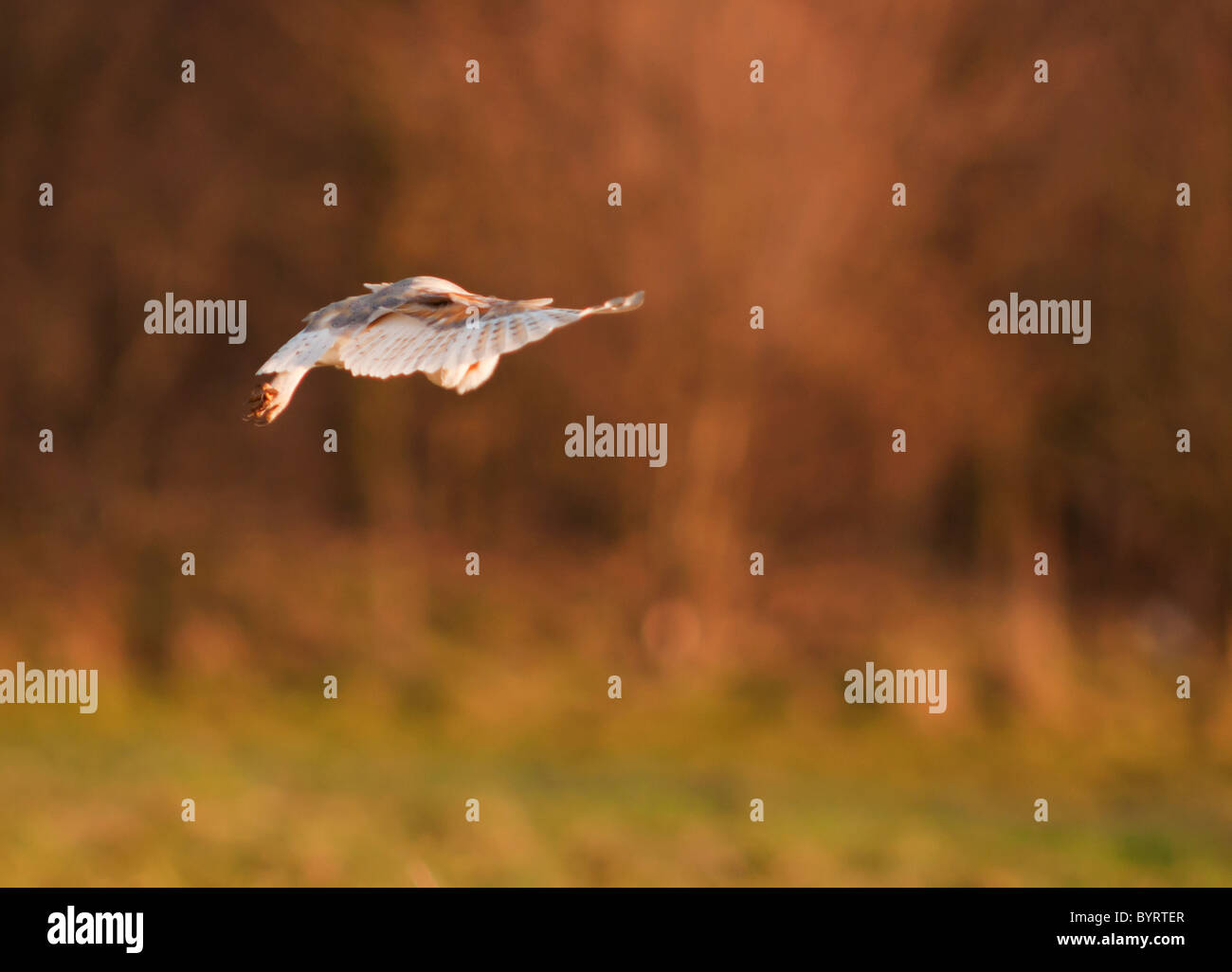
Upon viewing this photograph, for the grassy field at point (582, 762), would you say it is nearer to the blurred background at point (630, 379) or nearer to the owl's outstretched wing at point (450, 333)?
the blurred background at point (630, 379)

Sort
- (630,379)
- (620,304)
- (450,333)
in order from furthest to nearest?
1. (630,379)
2. (450,333)
3. (620,304)

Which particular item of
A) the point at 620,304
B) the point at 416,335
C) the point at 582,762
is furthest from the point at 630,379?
the point at 620,304

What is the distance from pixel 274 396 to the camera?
287cm

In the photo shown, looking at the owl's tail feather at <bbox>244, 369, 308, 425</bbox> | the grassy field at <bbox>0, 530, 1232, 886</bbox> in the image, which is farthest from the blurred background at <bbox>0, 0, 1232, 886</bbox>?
the owl's tail feather at <bbox>244, 369, 308, 425</bbox>

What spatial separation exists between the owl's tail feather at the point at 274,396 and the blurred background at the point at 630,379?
998 centimetres

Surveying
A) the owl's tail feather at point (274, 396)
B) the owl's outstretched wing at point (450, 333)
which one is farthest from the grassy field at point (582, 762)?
the owl's outstretched wing at point (450, 333)

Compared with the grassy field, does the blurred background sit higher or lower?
higher

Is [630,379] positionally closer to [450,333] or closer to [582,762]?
[582,762]

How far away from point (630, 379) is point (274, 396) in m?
12.3

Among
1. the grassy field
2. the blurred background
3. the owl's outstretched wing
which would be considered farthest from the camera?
the blurred background

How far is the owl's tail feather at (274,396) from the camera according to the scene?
8.97ft

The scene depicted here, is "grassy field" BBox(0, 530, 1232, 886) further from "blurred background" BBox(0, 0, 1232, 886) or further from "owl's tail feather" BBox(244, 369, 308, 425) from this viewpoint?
"owl's tail feather" BBox(244, 369, 308, 425)

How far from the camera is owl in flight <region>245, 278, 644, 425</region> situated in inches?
105
